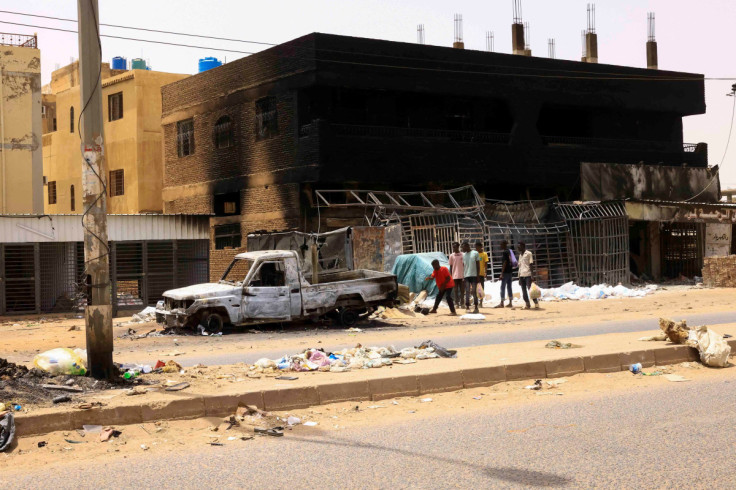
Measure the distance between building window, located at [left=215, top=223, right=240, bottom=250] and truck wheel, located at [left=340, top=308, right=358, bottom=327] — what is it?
14098mm

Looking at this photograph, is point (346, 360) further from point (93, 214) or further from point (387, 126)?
point (387, 126)

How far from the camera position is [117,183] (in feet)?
138

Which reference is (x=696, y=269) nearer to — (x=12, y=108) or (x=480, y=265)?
(x=480, y=265)

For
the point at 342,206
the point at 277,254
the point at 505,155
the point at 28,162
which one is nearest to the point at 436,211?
the point at 342,206

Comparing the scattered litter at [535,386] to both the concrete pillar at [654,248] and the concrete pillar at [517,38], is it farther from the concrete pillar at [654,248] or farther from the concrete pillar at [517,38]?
the concrete pillar at [517,38]

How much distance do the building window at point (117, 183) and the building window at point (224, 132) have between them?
1042cm

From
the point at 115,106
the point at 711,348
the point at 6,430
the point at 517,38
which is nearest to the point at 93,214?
the point at 6,430

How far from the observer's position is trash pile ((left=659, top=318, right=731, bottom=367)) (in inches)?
432

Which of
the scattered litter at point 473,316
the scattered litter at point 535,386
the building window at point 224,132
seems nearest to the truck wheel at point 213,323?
the scattered litter at point 473,316

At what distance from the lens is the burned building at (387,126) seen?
93.7 feet

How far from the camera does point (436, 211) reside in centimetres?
2639

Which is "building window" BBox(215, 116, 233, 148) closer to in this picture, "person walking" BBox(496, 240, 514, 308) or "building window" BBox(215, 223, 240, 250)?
"building window" BBox(215, 223, 240, 250)

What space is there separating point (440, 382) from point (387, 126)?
22151mm

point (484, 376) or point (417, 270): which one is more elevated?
point (417, 270)
